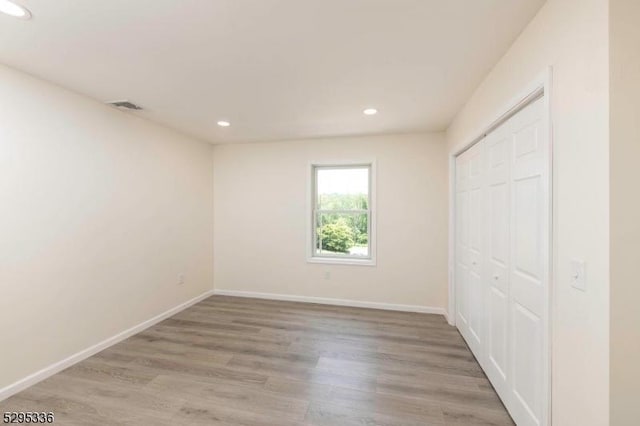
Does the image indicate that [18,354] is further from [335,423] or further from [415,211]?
[415,211]

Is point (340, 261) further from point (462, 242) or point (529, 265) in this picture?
point (529, 265)

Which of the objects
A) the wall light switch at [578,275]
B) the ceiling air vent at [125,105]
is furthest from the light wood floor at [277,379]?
the ceiling air vent at [125,105]

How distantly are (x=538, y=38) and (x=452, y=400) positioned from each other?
7.75 ft

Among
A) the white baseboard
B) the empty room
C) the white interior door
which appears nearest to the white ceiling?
the empty room

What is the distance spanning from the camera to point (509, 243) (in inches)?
74.4

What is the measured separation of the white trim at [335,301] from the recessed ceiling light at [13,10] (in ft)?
12.4

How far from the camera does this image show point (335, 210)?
4.27 meters

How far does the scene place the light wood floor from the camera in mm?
1889

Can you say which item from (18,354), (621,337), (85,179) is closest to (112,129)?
(85,179)

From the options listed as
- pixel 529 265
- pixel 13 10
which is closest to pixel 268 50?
pixel 13 10

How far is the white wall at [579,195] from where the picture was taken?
3.44 feet

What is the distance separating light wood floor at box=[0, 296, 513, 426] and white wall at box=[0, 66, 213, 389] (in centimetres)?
38

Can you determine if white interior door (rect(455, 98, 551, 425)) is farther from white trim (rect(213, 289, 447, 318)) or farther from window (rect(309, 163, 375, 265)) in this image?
window (rect(309, 163, 375, 265))

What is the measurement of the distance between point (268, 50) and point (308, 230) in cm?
271
